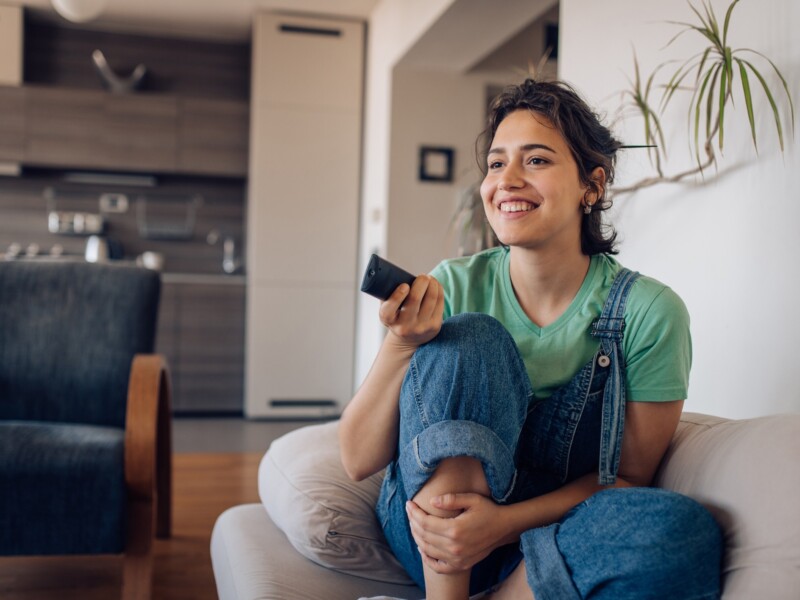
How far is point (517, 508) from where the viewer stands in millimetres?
1294

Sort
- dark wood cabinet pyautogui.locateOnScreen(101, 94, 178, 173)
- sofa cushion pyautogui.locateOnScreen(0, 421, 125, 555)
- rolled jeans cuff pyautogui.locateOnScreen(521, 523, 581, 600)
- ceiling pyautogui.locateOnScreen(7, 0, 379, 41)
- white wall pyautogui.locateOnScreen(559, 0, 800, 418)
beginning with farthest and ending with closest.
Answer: dark wood cabinet pyautogui.locateOnScreen(101, 94, 178, 173)
ceiling pyautogui.locateOnScreen(7, 0, 379, 41)
sofa cushion pyautogui.locateOnScreen(0, 421, 125, 555)
white wall pyautogui.locateOnScreen(559, 0, 800, 418)
rolled jeans cuff pyautogui.locateOnScreen(521, 523, 581, 600)

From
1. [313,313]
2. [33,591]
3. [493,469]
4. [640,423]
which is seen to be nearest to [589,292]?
[640,423]

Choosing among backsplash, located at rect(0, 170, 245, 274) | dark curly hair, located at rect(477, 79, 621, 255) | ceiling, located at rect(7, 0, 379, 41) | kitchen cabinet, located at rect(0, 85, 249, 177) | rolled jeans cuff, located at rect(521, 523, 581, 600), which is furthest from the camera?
backsplash, located at rect(0, 170, 245, 274)

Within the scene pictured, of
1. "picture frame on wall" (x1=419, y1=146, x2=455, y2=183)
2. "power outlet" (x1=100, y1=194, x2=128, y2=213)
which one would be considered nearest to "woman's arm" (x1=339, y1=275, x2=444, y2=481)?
"picture frame on wall" (x1=419, y1=146, x2=455, y2=183)

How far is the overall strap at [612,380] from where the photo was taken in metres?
1.33

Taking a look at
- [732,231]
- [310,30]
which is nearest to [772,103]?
[732,231]

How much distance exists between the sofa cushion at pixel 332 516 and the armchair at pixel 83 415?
1.51 feet

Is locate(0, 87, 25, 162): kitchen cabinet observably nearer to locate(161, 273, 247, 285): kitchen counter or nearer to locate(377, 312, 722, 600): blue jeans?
locate(161, 273, 247, 285): kitchen counter

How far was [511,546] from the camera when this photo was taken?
1371 mm

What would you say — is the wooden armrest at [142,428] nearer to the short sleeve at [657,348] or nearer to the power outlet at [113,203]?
the short sleeve at [657,348]

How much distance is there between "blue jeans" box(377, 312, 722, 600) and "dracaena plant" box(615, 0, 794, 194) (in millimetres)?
683

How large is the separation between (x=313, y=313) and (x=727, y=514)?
424 cm

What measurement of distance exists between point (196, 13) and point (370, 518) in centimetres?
439

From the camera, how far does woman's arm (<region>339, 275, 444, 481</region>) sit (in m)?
1.25
